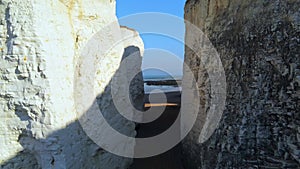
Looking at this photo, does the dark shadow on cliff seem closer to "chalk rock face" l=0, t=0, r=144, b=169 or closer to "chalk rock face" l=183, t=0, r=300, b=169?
"chalk rock face" l=0, t=0, r=144, b=169

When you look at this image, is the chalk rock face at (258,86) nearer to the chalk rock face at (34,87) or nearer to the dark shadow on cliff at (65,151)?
the dark shadow on cliff at (65,151)

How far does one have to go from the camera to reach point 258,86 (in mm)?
3012

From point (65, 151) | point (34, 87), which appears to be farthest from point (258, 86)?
point (34, 87)

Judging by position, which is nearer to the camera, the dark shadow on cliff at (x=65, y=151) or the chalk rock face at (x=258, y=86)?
the chalk rock face at (x=258, y=86)

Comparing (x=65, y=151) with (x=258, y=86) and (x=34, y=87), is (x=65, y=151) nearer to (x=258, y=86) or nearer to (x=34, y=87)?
(x=34, y=87)

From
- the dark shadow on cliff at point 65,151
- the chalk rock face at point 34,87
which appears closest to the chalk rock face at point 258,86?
the dark shadow on cliff at point 65,151

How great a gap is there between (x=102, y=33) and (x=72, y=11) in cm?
71

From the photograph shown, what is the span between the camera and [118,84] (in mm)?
5016

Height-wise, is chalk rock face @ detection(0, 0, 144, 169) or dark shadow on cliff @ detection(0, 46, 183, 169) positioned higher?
chalk rock face @ detection(0, 0, 144, 169)

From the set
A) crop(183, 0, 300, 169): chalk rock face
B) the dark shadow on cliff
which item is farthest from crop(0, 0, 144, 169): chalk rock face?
crop(183, 0, 300, 169): chalk rock face

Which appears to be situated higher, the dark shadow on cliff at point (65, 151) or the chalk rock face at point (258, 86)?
the chalk rock face at point (258, 86)

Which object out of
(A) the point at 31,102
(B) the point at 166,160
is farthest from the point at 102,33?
(B) the point at 166,160

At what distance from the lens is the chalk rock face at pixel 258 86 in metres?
2.68

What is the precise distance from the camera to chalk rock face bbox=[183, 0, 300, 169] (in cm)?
268
